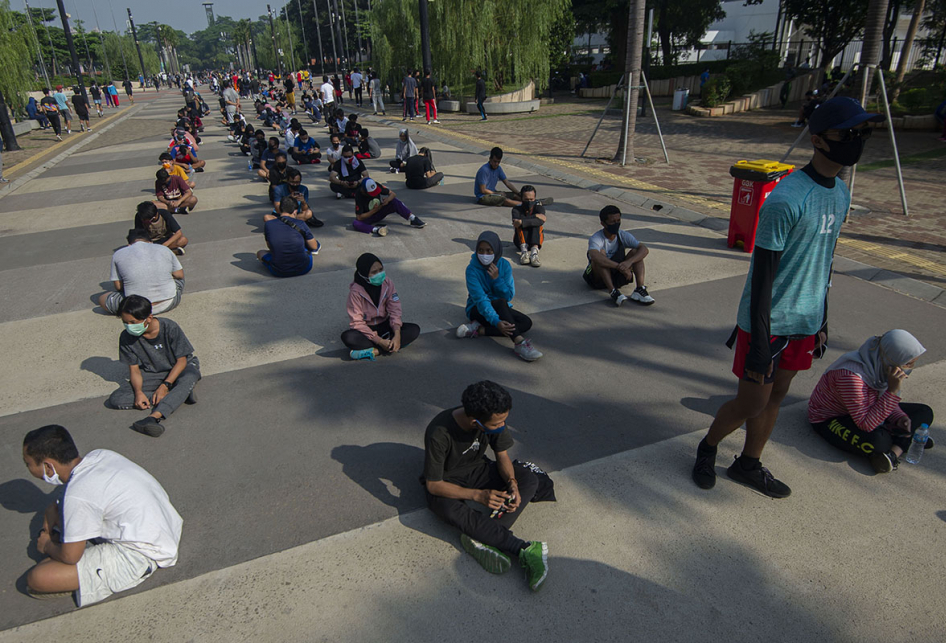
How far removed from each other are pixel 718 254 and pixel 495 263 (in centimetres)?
383

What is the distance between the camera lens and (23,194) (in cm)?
1359

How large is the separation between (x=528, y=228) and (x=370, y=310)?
10.7ft

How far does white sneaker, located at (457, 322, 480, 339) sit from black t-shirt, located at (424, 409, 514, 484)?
2.45 meters

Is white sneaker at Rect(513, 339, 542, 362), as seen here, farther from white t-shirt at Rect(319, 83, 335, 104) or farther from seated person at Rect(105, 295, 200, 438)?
white t-shirt at Rect(319, 83, 335, 104)

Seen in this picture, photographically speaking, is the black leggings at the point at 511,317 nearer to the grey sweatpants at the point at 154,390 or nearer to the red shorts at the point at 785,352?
the red shorts at the point at 785,352

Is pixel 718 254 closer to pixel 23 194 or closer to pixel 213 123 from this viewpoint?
pixel 23 194

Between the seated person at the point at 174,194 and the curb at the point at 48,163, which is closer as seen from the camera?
Answer: the seated person at the point at 174,194

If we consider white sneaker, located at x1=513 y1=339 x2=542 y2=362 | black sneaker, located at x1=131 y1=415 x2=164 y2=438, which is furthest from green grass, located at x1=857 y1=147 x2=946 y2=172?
black sneaker, located at x1=131 y1=415 x2=164 y2=438

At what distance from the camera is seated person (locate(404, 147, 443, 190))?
12086 mm

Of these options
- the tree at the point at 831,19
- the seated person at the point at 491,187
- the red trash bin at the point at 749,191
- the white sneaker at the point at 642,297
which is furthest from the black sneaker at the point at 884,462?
the tree at the point at 831,19

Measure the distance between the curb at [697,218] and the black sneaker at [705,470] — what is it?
4.36 meters

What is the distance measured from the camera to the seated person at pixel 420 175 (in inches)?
476

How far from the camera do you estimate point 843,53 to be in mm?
30078

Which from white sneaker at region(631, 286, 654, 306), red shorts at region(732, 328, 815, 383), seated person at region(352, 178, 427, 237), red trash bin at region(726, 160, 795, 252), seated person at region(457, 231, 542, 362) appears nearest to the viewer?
red shorts at region(732, 328, 815, 383)
